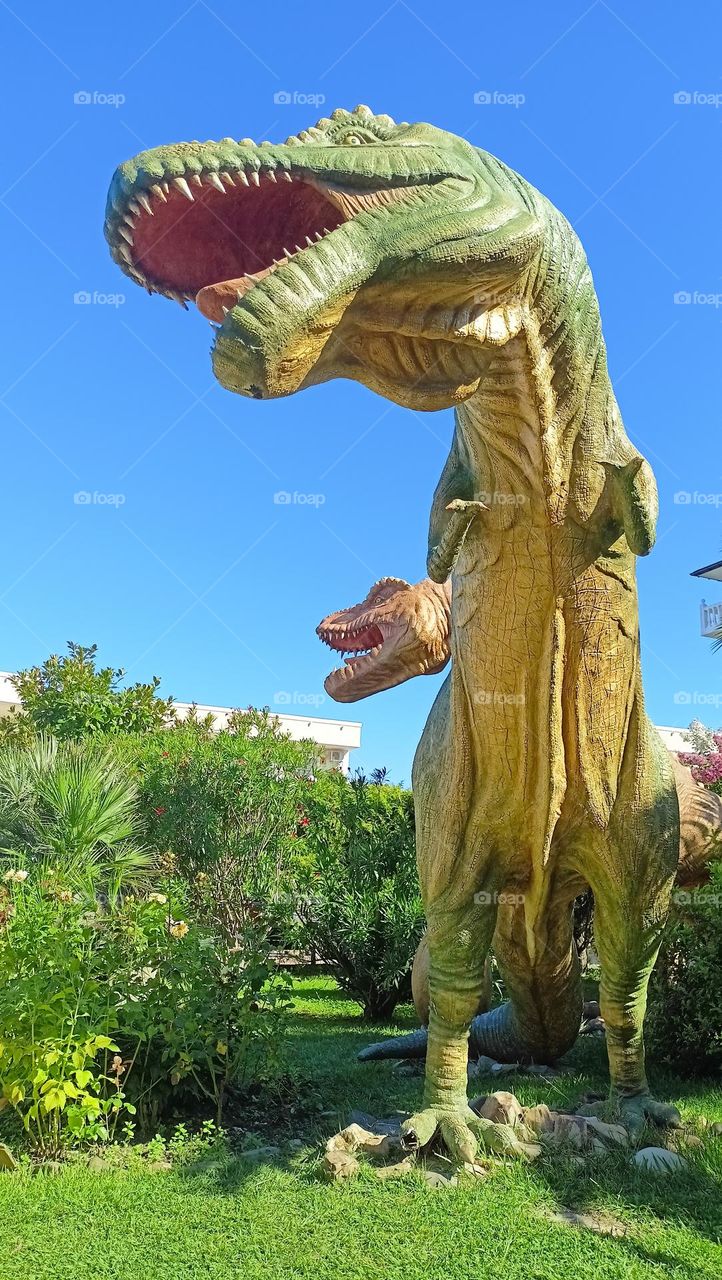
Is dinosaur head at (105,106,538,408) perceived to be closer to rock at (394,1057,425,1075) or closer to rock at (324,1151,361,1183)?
rock at (324,1151,361,1183)

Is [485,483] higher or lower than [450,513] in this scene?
higher

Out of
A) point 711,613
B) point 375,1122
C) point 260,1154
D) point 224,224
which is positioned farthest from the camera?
point 711,613

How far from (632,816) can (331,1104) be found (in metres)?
2.23

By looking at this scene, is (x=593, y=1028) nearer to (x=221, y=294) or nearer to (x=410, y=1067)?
(x=410, y=1067)

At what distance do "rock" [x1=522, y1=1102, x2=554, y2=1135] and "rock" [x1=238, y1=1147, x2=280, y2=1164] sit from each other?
3.17 feet

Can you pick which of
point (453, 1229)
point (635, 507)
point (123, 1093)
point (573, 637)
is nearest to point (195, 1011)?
point (123, 1093)

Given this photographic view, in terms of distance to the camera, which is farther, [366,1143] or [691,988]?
[691,988]

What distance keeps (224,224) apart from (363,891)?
7.15 m

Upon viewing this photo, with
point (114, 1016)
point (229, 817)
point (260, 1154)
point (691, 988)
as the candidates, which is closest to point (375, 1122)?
point (260, 1154)

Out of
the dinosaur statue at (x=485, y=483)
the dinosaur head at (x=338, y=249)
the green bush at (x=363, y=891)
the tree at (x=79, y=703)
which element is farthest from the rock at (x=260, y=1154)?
the tree at (x=79, y=703)

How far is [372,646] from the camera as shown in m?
4.97

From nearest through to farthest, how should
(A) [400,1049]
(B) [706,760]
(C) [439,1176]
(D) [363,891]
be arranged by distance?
(C) [439,1176]
(A) [400,1049]
(B) [706,760]
(D) [363,891]

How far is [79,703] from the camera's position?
1457 centimetres

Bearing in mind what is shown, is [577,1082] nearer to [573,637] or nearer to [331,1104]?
[331,1104]
